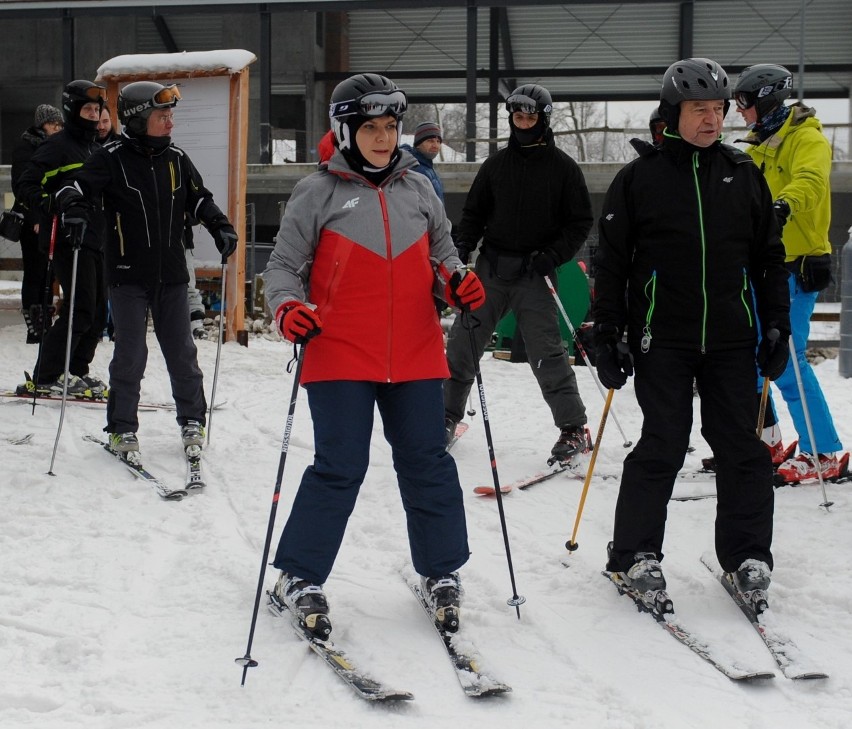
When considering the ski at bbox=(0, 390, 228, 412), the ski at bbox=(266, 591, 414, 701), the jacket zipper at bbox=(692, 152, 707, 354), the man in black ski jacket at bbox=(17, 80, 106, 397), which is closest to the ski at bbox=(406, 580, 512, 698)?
the ski at bbox=(266, 591, 414, 701)

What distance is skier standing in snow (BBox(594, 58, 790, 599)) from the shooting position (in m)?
3.54

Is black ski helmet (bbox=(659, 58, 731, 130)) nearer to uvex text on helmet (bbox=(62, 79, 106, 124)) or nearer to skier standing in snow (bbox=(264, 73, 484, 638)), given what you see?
skier standing in snow (bbox=(264, 73, 484, 638))

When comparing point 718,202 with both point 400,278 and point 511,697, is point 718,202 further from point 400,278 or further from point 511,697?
point 511,697

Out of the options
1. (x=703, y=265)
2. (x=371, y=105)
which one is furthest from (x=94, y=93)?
(x=703, y=265)

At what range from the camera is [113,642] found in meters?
3.23

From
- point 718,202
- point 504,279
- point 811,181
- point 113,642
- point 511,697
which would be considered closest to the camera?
point 511,697

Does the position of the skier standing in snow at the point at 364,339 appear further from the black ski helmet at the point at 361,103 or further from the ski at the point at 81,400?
the ski at the point at 81,400

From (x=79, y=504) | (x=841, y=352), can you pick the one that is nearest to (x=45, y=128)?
(x=79, y=504)

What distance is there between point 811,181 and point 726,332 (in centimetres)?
150

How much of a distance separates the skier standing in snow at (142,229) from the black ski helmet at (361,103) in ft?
6.81

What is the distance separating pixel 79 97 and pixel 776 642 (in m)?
5.30

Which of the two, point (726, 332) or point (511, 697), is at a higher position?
point (726, 332)

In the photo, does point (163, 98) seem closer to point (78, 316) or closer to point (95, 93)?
point (95, 93)

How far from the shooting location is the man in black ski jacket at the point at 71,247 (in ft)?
21.4
